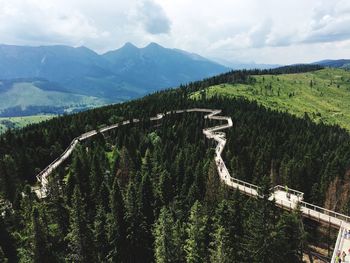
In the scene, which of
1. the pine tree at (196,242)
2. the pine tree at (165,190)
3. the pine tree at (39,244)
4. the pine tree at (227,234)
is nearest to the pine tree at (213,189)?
the pine tree at (165,190)

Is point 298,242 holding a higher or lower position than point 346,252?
lower

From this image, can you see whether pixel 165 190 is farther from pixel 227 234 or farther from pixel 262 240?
pixel 262 240

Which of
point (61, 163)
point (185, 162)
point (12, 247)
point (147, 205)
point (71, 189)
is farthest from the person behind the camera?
point (61, 163)

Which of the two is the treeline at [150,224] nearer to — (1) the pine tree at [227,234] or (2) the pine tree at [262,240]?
(2) the pine tree at [262,240]

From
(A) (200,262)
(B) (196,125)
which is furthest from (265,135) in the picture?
(A) (200,262)

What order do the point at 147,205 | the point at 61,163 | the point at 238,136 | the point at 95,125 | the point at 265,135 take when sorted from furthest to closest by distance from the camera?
the point at 95,125, the point at 265,135, the point at 238,136, the point at 61,163, the point at 147,205

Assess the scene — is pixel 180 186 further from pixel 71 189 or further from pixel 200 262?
pixel 200 262

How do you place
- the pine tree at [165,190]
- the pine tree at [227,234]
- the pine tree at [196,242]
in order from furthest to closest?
the pine tree at [165,190]
the pine tree at [196,242]
the pine tree at [227,234]
